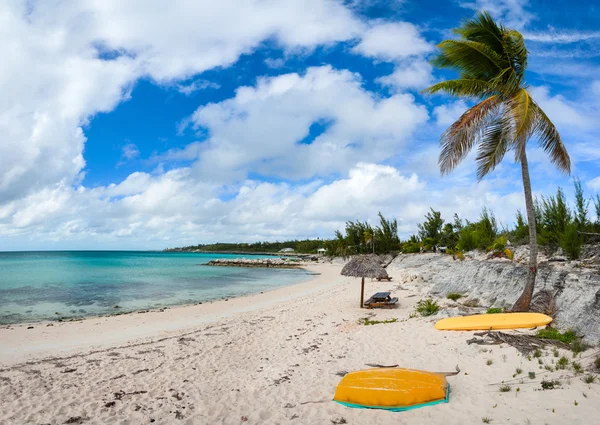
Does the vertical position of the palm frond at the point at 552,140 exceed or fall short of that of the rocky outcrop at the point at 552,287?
it exceeds it

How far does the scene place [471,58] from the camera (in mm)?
9500

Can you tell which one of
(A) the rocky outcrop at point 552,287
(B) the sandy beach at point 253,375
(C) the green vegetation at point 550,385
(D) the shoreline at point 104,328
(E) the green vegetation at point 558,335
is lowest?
(D) the shoreline at point 104,328

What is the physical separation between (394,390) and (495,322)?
4.43m

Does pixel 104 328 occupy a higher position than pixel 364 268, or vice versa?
pixel 364 268

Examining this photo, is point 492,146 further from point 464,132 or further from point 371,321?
A: point 371,321

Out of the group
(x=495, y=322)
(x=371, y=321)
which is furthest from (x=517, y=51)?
(x=371, y=321)

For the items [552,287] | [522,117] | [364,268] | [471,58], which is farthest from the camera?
[364,268]

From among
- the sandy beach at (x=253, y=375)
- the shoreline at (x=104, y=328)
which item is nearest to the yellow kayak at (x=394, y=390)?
the sandy beach at (x=253, y=375)

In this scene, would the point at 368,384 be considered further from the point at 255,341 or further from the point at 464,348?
the point at 255,341

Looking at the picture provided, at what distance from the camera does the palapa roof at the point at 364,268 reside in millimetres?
13133

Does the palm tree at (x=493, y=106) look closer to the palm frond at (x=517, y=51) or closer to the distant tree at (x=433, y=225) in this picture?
the palm frond at (x=517, y=51)

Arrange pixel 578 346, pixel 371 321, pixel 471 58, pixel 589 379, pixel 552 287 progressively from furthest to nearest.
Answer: pixel 371 321, pixel 471 58, pixel 552 287, pixel 578 346, pixel 589 379

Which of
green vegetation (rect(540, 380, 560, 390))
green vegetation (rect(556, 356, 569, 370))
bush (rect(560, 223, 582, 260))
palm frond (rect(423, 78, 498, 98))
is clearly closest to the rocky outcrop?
bush (rect(560, 223, 582, 260))

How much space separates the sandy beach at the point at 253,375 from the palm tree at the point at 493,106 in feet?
13.0
